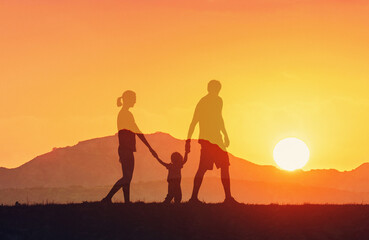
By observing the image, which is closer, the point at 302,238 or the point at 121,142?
the point at 302,238

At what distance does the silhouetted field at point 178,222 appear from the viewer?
2019 cm

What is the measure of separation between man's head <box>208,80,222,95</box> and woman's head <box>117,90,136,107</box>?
2.40 m

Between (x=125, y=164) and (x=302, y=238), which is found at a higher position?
(x=125, y=164)

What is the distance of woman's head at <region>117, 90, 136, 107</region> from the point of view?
80.3ft

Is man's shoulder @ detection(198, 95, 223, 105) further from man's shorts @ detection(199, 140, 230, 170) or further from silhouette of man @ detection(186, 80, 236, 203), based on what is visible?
man's shorts @ detection(199, 140, 230, 170)

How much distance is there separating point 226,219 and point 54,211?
4732 millimetres

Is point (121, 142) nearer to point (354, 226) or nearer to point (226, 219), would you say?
point (226, 219)

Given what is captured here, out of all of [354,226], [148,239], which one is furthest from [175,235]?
[354,226]

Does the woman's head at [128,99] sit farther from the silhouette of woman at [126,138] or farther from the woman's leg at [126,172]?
the woman's leg at [126,172]

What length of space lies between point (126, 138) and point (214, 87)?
3.24 meters

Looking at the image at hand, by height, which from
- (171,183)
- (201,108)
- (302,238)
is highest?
(201,108)

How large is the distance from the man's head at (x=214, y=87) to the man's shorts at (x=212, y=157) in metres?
1.68

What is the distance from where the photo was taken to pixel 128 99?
966 inches

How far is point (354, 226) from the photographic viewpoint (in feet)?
68.4
